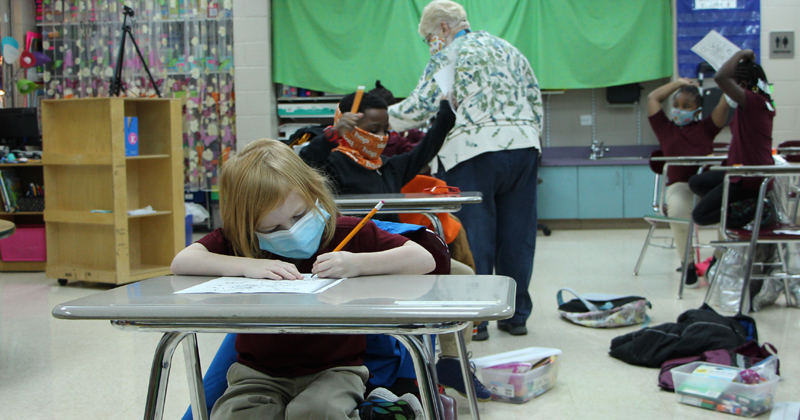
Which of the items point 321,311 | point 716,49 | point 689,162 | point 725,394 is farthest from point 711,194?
point 321,311

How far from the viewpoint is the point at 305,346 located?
42.1 inches

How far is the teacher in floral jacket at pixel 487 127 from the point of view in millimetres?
2385

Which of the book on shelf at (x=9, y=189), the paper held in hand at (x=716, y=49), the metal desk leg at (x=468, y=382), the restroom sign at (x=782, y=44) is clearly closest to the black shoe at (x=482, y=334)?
the metal desk leg at (x=468, y=382)

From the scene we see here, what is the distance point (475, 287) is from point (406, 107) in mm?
1622

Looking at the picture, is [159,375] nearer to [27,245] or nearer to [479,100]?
[479,100]

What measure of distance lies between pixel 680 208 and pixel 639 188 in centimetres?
203

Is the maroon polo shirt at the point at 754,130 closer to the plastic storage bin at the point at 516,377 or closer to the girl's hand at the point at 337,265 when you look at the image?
the plastic storage bin at the point at 516,377

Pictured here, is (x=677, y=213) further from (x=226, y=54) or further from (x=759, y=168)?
(x=226, y=54)

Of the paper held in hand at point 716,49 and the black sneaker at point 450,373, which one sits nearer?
the black sneaker at point 450,373

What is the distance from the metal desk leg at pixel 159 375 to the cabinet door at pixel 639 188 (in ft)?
17.6

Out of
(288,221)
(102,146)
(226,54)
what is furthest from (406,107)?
(226,54)

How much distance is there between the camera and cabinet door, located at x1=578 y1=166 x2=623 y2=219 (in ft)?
18.6

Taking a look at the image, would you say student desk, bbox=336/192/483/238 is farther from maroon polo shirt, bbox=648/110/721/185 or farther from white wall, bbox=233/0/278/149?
white wall, bbox=233/0/278/149

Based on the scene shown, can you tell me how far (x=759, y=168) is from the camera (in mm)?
2490
